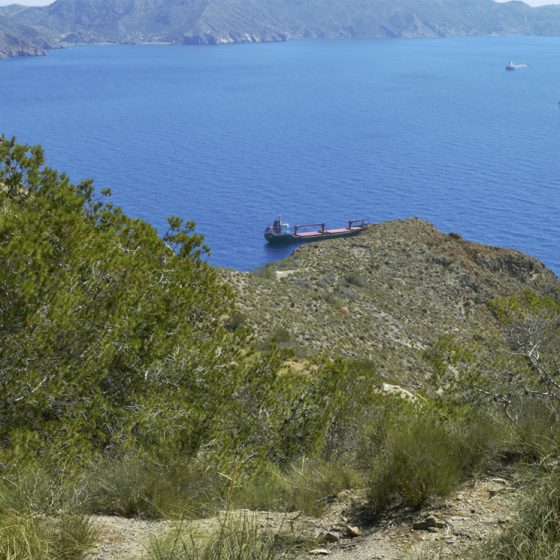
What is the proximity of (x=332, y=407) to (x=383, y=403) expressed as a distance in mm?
1970

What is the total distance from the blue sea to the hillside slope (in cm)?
1400

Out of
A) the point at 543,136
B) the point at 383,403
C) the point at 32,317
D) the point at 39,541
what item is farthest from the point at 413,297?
the point at 543,136

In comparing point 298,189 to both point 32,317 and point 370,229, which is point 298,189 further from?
point 32,317

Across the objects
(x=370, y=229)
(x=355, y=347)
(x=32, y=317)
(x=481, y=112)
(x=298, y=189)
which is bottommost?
(x=355, y=347)

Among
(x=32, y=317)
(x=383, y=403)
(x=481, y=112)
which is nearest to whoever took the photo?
(x=32, y=317)

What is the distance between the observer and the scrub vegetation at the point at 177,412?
6453 millimetres

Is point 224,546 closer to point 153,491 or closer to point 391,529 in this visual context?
point 391,529

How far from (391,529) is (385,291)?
40.9 m

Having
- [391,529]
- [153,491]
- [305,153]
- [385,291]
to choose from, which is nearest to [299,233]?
[385,291]

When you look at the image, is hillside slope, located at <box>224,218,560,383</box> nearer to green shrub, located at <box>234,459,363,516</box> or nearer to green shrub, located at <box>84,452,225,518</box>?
green shrub, located at <box>234,459,363,516</box>

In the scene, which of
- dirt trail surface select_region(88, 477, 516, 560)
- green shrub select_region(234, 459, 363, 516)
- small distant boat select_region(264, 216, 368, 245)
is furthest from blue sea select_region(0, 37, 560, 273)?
dirt trail surface select_region(88, 477, 516, 560)

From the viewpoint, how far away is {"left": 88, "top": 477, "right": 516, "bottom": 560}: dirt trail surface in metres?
5.90

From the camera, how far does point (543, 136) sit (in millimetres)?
117000

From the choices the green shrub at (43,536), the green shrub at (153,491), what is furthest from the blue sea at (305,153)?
the green shrub at (43,536)
